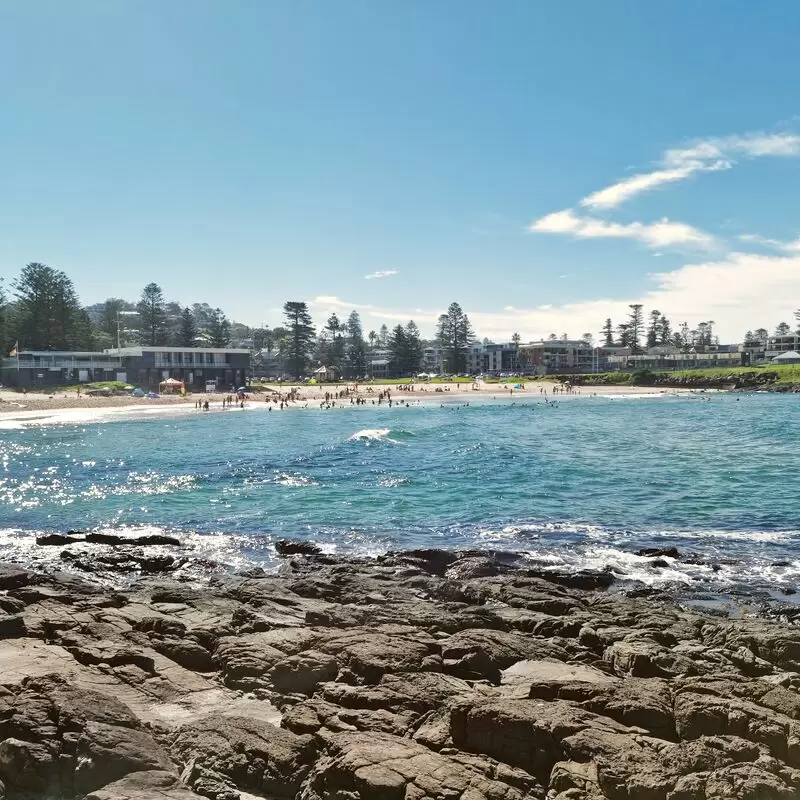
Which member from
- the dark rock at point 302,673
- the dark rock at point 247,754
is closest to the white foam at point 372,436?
the dark rock at point 302,673

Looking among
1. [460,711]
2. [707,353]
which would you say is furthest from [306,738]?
[707,353]

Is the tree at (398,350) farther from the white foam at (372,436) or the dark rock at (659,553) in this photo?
the dark rock at (659,553)

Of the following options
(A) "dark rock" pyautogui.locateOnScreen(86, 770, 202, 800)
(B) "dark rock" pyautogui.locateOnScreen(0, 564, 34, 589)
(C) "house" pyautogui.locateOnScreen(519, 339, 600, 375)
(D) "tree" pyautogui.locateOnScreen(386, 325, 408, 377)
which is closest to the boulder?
(A) "dark rock" pyautogui.locateOnScreen(86, 770, 202, 800)

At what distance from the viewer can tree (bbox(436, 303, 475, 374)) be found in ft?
511

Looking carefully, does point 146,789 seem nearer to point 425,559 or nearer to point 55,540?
point 425,559

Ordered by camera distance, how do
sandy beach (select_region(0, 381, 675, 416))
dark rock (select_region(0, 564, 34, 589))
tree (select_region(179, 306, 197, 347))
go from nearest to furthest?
dark rock (select_region(0, 564, 34, 589)) < sandy beach (select_region(0, 381, 675, 416)) < tree (select_region(179, 306, 197, 347))

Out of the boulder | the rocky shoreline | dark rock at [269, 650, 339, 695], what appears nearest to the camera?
the boulder

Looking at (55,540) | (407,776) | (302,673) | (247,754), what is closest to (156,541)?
(55,540)

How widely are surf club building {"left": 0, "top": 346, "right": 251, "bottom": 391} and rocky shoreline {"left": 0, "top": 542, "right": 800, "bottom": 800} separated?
290 feet

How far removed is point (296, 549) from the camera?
18734 millimetres

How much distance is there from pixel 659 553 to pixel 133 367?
95436 mm

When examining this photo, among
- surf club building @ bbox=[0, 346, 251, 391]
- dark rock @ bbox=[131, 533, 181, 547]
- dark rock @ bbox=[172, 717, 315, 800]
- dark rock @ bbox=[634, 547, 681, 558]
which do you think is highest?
surf club building @ bbox=[0, 346, 251, 391]

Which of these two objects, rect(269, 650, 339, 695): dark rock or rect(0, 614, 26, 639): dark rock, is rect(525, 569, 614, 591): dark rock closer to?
rect(269, 650, 339, 695): dark rock

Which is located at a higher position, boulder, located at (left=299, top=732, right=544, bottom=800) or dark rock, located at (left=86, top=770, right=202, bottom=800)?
boulder, located at (left=299, top=732, right=544, bottom=800)
